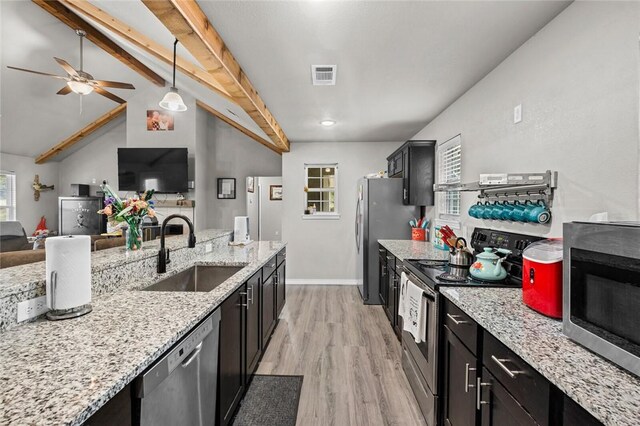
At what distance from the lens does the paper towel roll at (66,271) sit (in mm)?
1186

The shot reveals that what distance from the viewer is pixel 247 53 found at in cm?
223

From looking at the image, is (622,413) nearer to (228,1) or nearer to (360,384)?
(360,384)

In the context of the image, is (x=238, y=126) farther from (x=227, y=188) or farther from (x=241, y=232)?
(x=241, y=232)

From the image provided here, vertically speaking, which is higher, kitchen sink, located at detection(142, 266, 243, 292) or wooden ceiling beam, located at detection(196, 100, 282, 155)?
wooden ceiling beam, located at detection(196, 100, 282, 155)

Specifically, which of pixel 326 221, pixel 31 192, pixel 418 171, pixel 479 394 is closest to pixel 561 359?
pixel 479 394

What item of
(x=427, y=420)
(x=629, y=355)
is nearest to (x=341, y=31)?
(x=629, y=355)

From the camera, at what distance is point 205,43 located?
1.82 meters

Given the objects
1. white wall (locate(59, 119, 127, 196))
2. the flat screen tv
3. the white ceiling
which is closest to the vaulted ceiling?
the white ceiling

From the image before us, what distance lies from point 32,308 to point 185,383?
26.6 inches

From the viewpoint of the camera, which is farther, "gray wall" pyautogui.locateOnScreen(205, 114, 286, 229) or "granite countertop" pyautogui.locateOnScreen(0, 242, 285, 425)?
"gray wall" pyautogui.locateOnScreen(205, 114, 286, 229)

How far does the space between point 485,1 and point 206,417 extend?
8.26ft

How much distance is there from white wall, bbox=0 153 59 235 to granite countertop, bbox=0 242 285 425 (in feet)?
24.3

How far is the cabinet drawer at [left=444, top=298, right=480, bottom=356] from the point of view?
4.51 feet

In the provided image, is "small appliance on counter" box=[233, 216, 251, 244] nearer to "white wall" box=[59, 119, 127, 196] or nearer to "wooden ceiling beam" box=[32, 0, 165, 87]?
"wooden ceiling beam" box=[32, 0, 165, 87]
